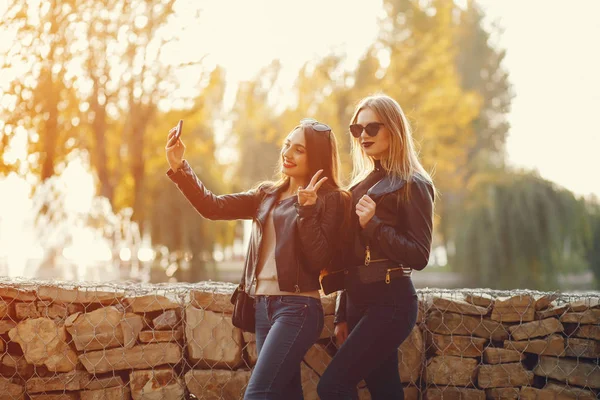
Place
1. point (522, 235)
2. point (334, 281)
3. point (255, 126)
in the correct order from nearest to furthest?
point (334, 281) < point (522, 235) < point (255, 126)

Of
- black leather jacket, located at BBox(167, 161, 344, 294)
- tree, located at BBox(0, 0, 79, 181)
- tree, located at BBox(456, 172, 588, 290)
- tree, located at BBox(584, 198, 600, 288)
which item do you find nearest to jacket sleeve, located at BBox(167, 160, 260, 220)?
black leather jacket, located at BBox(167, 161, 344, 294)

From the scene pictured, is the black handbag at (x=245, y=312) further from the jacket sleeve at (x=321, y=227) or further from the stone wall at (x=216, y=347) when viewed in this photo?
the stone wall at (x=216, y=347)

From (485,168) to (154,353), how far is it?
543 inches

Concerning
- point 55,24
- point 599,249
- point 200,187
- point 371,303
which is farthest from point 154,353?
point 599,249

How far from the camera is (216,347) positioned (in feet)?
12.4

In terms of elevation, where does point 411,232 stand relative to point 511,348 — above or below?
above

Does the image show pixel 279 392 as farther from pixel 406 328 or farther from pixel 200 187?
pixel 200 187

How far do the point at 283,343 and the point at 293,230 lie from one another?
48 centimetres

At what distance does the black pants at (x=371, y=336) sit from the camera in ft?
9.15

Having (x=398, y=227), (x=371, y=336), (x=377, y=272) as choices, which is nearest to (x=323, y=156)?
(x=398, y=227)

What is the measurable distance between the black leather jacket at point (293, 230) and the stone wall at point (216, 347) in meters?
0.80

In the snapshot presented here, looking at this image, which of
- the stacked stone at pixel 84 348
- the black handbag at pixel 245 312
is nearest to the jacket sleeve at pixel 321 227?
the black handbag at pixel 245 312

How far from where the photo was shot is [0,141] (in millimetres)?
9336

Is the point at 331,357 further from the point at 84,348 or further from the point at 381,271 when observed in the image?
the point at 84,348
